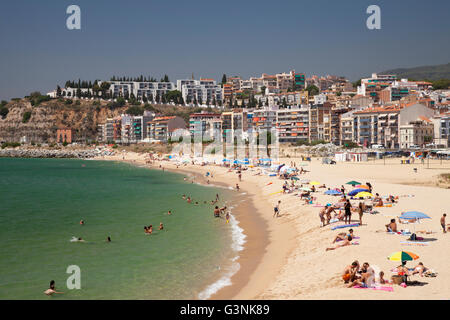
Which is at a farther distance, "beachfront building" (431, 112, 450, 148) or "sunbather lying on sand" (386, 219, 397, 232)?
"beachfront building" (431, 112, 450, 148)

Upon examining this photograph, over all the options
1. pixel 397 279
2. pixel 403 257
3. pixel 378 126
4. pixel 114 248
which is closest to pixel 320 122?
pixel 378 126

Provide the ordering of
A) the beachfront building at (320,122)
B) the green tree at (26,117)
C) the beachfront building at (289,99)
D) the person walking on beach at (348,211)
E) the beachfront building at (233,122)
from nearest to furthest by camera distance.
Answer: the person walking on beach at (348,211), the beachfront building at (320,122), the beachfront building at (233,122), the beachfront building at (289,99), the green tree at (26,117)

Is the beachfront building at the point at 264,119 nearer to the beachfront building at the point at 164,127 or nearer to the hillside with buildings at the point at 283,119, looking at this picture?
the hillside with buildings at the point at 283,119

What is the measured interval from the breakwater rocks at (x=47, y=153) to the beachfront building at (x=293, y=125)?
6730cm

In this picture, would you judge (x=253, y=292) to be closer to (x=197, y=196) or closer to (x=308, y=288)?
(x=308, y=288)

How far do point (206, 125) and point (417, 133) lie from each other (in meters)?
73.4

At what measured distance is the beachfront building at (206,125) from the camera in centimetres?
13975

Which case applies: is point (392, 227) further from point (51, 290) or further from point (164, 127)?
point (164, 127)

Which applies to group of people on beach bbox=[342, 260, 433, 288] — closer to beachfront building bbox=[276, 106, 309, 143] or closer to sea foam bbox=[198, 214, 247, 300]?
sea foam bbox=[198, 214, 247, 300]

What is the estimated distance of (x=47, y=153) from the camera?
537 feet

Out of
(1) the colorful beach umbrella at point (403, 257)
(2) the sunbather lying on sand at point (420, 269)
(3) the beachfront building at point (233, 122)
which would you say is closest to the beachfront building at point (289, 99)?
(3) the beachfront building at point (233, 122)

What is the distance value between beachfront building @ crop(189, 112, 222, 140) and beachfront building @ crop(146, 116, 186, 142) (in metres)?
6.46

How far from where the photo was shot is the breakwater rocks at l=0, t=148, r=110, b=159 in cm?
15360

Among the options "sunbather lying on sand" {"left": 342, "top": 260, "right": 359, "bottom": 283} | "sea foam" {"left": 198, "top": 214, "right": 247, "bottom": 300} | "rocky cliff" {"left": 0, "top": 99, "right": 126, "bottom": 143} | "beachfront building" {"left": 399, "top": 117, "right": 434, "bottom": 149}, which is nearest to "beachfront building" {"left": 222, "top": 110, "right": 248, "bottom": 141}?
"beachfront building" {"left": 399, "top": 117, "right": 434, "bottom": 149}
